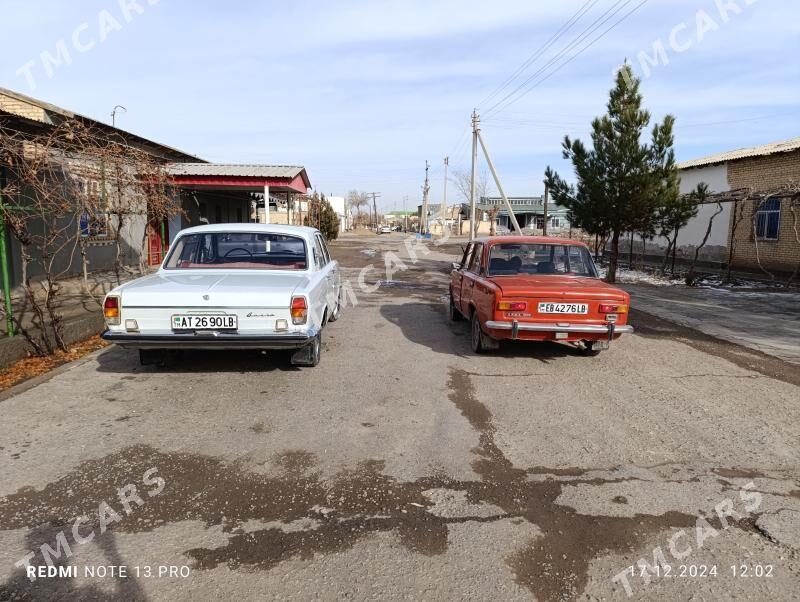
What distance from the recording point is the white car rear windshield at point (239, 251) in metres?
6.15

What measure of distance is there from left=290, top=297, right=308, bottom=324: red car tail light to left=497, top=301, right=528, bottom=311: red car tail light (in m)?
2.10

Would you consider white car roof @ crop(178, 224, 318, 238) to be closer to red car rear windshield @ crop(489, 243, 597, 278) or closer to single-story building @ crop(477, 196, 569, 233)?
red car rear windshield @ crop(489, 243, 597, 278)

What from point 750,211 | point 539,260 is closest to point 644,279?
point 750,211

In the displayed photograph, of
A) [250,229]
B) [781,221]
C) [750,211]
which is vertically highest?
[750,211]

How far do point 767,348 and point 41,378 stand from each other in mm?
8920

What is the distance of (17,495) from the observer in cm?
304

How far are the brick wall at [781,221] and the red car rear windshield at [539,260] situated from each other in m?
11.5

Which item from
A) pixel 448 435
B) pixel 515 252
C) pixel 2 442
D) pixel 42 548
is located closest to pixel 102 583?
pixel 42 548

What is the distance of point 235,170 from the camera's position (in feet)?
60.2

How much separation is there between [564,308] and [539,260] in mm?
1331

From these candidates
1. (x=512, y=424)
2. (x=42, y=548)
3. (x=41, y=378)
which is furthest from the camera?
(x=41, y=378)

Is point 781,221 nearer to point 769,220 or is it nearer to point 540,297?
point 769,220

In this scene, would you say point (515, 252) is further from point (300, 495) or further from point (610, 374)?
point (300, 495)

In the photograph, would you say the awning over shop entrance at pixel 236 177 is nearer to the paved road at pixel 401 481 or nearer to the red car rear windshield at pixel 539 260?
the red car rear windshield at pixel 539 260
